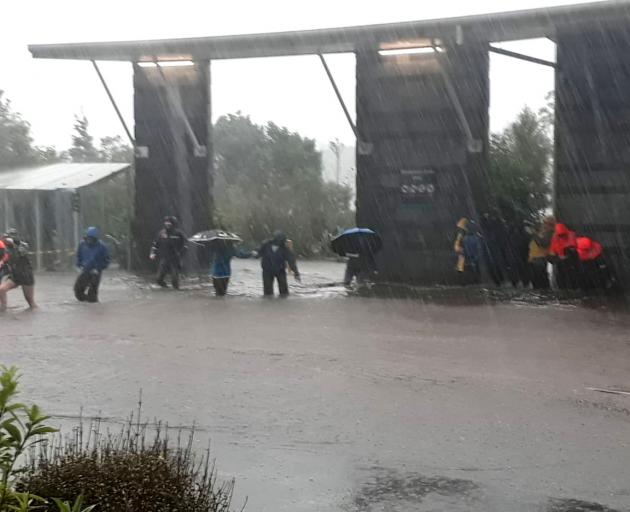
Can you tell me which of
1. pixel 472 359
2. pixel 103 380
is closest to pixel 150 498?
pixel 103 380

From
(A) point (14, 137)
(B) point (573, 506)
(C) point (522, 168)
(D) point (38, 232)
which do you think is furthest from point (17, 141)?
(B) point (573, 506)

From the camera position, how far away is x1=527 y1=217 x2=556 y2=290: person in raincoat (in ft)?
65.0

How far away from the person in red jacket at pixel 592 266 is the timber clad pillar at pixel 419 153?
8.44 feet

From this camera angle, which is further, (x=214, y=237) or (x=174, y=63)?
(x=174, y=63)

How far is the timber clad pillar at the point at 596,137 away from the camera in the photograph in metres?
19.6

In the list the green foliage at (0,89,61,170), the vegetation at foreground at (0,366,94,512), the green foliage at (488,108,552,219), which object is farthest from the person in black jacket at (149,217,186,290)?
the green foliage at (0,89,61,170)

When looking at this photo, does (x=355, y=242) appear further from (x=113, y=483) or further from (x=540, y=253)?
(x=113, y=483)

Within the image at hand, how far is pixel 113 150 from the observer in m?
59.5

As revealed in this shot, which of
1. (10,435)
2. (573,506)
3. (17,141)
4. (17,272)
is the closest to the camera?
(10,435)

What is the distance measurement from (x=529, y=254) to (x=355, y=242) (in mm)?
3839

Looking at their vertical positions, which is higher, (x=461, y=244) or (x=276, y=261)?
(x=461, y=244)

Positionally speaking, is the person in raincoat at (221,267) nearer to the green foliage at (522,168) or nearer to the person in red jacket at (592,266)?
the green foliage at (522,168)

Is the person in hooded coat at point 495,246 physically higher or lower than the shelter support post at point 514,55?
lower

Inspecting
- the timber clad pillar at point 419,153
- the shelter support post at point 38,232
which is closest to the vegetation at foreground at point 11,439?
the timber clad pillar at point 419,153
